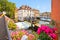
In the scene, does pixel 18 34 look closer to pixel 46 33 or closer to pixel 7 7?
pixel 7 7

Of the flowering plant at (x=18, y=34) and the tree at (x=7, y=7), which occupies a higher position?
the tree at (x=7, y=7)

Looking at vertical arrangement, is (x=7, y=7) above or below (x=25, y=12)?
above

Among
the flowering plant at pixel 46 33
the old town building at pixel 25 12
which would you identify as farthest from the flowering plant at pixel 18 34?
the flowering plant at pixel 46 33

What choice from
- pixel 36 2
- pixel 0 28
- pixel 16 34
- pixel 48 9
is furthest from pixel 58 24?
pixel 0 28

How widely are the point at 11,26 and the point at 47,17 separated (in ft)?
2.97

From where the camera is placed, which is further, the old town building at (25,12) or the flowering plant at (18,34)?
the old town building at (25,12)

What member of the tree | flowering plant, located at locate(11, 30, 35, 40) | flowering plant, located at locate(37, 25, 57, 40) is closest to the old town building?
the tree

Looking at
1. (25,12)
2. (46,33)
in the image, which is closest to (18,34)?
(25,12)

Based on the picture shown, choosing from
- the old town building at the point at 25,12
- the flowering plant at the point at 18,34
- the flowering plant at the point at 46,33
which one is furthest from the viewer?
the old town building at the point at 25,12

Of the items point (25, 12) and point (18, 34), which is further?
point (25, 12)

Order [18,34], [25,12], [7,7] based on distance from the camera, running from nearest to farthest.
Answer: [18,34], [7,7], [25,12]

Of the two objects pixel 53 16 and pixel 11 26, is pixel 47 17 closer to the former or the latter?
pixel 53 16

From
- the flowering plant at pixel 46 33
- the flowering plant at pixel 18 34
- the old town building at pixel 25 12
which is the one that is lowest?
the flowering plant at pixel 18 34

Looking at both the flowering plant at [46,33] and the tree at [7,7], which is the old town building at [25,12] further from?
the flowering plant at [46,33]
